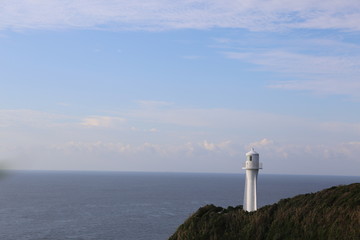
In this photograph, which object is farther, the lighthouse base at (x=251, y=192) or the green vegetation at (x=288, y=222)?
the lighthouse base at (x=251, y=192)

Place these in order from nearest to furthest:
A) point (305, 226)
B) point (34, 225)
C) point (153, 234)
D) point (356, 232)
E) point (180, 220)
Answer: point (356, 232)
point (305, 226)
point (153, 234)
point (34, 225)
point (180, 220)

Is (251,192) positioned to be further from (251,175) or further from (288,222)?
(288,222)

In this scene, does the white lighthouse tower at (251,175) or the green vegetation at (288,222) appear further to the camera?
the white lighthouse tower at (251,175)

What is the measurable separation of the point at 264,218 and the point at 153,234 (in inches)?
1805

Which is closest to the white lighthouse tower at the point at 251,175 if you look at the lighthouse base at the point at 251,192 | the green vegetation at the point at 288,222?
the lighthouse base at the point at 251,192

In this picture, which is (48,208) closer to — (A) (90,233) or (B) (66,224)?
(B) (66,224)

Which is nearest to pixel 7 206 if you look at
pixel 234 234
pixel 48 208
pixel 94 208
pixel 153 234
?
pixel 48 208

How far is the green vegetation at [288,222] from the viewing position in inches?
811

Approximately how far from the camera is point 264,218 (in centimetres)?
2362

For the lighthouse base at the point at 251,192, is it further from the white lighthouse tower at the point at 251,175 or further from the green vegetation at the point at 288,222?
the green vegetation at the point at 288,222

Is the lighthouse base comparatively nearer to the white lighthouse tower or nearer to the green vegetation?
the white lighthouse tower

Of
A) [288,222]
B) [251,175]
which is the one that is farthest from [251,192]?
[288,222]

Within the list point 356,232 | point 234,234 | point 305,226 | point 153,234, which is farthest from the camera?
point 153,234

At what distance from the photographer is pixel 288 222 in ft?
73.8
